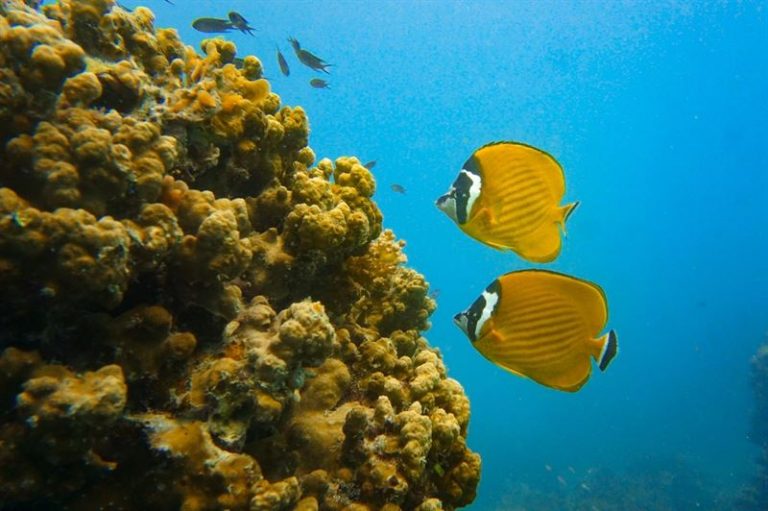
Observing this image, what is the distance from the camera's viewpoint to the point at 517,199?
2449 mm

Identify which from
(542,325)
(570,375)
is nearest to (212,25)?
(542,325)

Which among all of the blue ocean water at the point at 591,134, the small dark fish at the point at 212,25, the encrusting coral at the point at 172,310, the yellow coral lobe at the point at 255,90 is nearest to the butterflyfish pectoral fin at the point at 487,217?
the encrusting coral at the point at 172,310

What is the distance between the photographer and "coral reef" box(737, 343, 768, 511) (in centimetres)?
1772

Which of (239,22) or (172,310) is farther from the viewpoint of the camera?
(239,22)

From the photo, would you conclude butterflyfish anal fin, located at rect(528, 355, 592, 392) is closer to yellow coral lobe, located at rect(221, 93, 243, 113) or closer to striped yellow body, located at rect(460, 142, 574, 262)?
striped yellow body, located at rect(460, 142, 574, 262)

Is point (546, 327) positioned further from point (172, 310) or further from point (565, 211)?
point (172, 310)

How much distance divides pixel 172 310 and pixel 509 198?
1.76m

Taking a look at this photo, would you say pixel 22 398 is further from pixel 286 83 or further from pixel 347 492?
pixel 286 83

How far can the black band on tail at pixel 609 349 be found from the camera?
2215mm

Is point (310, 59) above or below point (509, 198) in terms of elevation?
above

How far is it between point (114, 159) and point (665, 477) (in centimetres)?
3288

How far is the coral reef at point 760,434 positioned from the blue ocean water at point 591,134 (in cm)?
5807

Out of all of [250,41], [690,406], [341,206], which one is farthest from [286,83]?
[341,206]

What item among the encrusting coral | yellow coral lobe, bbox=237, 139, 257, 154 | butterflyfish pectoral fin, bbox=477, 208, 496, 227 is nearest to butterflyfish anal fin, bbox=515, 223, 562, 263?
butterflyfish pectoral fin, bbox=477, 208, 496, 227
